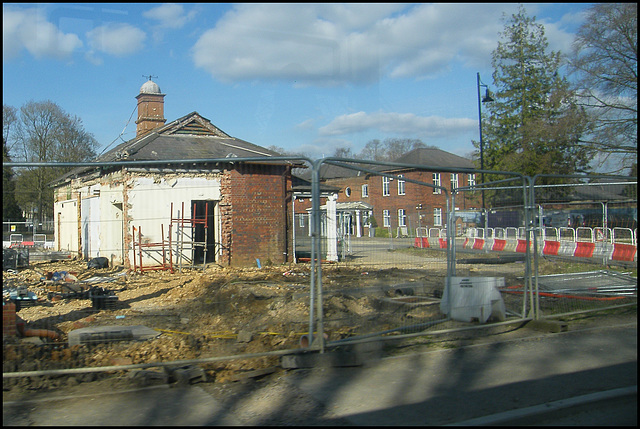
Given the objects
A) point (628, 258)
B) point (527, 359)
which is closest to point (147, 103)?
point (628, 258)

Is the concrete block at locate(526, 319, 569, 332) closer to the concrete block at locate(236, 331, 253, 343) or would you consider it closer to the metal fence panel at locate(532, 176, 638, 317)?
the metal fence panel at locate(532, 176, 638, 317)

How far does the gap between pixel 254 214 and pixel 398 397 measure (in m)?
13.7

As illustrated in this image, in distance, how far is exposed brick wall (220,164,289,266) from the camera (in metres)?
18.0

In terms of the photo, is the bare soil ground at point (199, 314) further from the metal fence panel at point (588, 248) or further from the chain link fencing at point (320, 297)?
the metal fence panel at point (588, 248)

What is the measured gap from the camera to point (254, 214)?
1833 cm

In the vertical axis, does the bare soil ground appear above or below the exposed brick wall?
below

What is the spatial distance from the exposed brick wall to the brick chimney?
32.1ft

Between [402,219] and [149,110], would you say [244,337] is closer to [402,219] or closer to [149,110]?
[402,219]

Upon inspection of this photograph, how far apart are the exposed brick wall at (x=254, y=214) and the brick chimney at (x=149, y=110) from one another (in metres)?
9.79

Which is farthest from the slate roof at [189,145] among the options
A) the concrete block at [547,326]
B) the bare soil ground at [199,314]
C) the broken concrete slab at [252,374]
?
the broken concrete slab at [252,374]

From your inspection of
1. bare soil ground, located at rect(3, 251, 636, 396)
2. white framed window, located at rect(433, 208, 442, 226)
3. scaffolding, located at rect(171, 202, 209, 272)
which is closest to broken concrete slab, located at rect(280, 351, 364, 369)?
bare soil ground, located at rect(3, 251, 636, 396)

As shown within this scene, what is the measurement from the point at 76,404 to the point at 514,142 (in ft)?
114

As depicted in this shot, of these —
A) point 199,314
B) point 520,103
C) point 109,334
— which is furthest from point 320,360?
point 520,103

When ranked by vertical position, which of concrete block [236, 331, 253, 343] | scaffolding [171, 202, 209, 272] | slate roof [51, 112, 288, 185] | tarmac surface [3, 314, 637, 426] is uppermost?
slate roof [51, 112, 288, 185]
